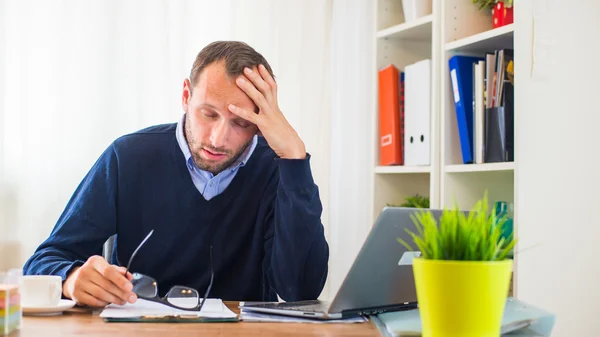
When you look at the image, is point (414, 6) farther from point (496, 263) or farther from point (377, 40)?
point (496, 263)

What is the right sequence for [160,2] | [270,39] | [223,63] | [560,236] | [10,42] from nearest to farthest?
[223,63], [560,236], [10,42], [160,2], [270,39]

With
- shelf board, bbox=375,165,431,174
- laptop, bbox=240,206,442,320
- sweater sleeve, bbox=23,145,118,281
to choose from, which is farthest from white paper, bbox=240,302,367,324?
shelf board, bbox=375,165,431,174

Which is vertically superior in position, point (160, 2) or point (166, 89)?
point (160, 2)

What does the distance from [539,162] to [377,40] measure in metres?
0.98

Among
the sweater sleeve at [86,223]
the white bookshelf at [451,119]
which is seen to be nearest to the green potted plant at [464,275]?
the sweater sleeve at [86,223]

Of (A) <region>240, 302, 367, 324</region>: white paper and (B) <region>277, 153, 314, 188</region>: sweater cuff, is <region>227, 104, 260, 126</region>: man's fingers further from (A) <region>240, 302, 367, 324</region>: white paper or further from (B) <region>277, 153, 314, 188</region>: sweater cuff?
(A) <region>240, 302, 367, 324</region>: white paper

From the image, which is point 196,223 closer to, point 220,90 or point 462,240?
point 220,90

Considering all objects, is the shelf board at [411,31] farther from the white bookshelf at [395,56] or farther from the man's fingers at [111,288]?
the man's fingers at [111,288]

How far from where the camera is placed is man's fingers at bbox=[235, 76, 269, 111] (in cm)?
162

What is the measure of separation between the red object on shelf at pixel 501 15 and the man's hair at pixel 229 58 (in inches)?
38.8

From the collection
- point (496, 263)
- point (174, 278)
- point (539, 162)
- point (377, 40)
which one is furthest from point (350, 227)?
point (496, 263)

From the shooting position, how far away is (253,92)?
1626 millimetres

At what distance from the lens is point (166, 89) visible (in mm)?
2648

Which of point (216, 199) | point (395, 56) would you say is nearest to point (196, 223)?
point (216, 199)
